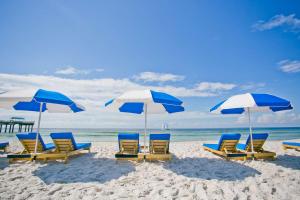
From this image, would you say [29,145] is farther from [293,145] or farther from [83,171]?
[293,145]

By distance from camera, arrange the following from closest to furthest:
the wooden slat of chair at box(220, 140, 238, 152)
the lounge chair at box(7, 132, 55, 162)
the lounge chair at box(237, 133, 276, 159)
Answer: the lounge chair at box(7, 132, 55, 162)
the lounge chair at box(237, 133, 276, 159)
the wooden slat of chair at box(220, 140, 238, 152)

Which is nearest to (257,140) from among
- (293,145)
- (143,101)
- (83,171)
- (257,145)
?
(257,145)

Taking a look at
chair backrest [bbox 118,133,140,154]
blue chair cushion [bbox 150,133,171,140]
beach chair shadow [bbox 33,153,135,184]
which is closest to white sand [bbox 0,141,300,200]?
beach chair shadow [bbox 33,153,135,184]

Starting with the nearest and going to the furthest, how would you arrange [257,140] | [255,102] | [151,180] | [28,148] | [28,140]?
[151,180] < [255,102] < [28,140] < [28,148] < [257,140]

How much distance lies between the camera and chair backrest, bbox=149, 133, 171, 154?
5969 mm

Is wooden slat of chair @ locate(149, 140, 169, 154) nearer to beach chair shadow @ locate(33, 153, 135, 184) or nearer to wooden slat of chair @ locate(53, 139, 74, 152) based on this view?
beach chair shadow @ locate(33, 153, 135, 184)

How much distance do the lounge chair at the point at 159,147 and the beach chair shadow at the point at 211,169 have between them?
0.28 m

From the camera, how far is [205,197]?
333 cm

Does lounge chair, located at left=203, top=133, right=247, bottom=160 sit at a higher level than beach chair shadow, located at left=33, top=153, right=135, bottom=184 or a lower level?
higher

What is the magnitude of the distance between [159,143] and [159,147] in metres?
0.17

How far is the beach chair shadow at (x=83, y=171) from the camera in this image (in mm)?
4204

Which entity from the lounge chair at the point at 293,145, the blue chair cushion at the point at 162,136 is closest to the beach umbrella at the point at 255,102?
the blue chair cushion at the point at 162,136

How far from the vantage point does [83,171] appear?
485 centimetres

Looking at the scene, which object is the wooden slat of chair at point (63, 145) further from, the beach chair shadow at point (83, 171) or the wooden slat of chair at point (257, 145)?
the wooden slat of chair at point (257, 145)
